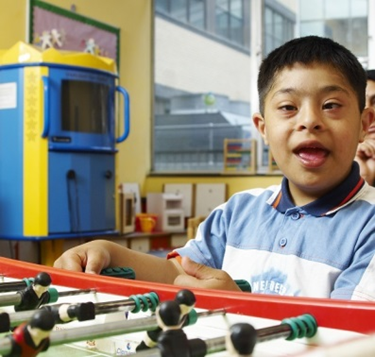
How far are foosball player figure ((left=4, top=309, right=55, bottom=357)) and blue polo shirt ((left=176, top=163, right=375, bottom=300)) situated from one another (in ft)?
1.79

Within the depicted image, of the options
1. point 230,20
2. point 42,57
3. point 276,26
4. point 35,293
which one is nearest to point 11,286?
point 35,293

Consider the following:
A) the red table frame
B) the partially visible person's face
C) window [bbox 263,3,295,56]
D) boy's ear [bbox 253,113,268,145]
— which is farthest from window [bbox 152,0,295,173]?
the red table frame

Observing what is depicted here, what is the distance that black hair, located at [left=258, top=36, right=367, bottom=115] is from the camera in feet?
3.34

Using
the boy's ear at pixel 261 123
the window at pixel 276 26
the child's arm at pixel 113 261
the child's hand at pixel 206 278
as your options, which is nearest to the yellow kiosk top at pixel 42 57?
the window at pixel 276 26

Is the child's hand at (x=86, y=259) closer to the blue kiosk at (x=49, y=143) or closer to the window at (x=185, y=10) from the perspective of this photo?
A: the blue kiosk at (x=49, y=143)

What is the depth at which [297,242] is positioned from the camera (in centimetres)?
99

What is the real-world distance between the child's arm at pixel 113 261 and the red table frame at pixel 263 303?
0.18 meters

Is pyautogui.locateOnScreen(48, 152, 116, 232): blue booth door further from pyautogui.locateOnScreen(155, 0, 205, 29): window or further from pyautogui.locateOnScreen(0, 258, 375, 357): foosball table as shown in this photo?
pyautogui.locateOnScreen(0, 258, 375, 357): foosball table

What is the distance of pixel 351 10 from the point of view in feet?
14.1

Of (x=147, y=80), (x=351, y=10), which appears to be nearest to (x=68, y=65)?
(x=147, y=80)

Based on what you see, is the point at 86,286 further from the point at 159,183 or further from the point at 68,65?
the point at 159,183

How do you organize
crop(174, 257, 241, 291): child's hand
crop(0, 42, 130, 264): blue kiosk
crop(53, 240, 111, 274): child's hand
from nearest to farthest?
crop(174, 257, 241, 291): child's hand
crop(53, 240, 111, 274): child's hand
crop(0, 42, 130, 264): blue kiosk

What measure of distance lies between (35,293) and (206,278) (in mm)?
263

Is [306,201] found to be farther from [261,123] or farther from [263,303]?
[263,303]
